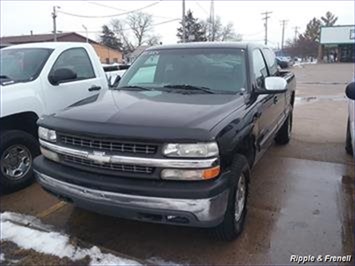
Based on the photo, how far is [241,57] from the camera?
4.56m

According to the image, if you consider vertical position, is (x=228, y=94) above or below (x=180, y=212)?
above

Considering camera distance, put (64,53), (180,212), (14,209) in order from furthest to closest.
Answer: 1. (64,53)
2. (14,209)
3. (180,212)

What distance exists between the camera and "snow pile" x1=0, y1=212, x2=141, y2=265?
11.0 feet

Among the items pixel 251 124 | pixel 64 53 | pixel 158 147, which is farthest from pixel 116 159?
pixel 64 53

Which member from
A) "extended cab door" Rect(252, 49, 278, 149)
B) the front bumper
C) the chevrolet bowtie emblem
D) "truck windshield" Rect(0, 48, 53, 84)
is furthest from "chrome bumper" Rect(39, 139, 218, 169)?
"truck windshield" Rect(0, 48, 53, 84)

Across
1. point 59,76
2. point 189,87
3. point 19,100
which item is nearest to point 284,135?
point 189,87

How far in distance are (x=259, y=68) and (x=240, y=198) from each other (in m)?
1.94

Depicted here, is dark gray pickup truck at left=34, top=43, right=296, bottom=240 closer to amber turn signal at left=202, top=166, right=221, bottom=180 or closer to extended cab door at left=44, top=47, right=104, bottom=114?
amber turn signal at left=202, top=166, right=221, bottom=180

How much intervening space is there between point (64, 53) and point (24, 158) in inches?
67.0

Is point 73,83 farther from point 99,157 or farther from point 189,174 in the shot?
point 189,174

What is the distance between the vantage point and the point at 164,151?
3012 millimetres

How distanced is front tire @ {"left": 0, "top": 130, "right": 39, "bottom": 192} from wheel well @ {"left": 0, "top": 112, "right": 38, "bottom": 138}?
6.3 inches

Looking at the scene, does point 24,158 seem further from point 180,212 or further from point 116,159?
point 180,212

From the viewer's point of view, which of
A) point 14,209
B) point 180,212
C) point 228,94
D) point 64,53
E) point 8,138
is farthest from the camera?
point 64,53
